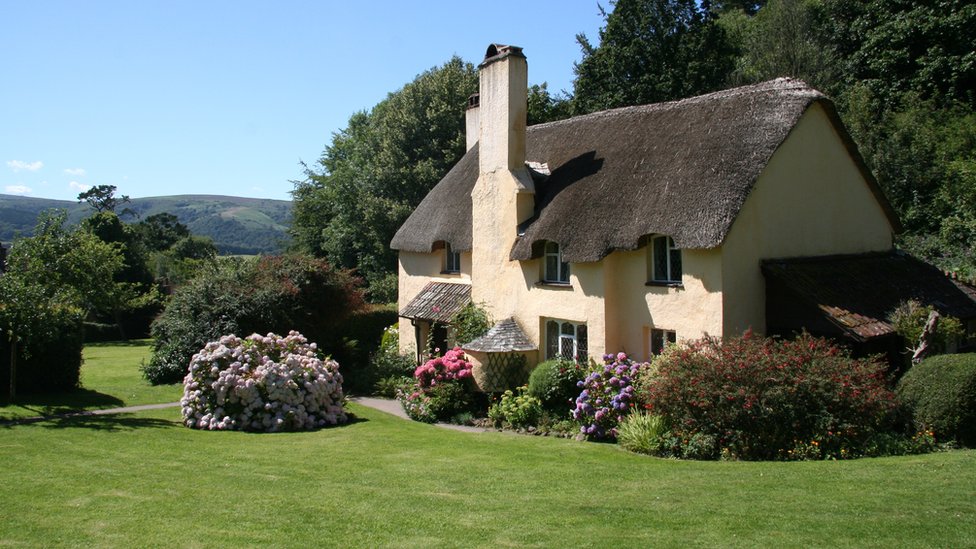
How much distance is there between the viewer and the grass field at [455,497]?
27.5 ft

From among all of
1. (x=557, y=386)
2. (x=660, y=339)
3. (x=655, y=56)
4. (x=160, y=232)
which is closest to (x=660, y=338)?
(x=660, y=339)

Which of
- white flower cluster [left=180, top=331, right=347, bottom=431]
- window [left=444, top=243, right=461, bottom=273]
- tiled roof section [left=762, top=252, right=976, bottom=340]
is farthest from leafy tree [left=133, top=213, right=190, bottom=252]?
tiled roof section [left=762, top=252, right=976, bottom=340]

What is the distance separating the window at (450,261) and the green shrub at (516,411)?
7.04m

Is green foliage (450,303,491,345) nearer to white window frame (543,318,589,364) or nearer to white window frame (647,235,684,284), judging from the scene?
white window frame (543,318,589,364)

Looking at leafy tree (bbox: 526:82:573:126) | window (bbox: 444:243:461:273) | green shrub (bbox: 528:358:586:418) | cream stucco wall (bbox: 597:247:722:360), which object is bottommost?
green shrub (bbox: 528:358:586:418)

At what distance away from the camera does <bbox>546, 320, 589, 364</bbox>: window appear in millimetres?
18828

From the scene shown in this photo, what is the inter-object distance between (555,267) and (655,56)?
810 inches

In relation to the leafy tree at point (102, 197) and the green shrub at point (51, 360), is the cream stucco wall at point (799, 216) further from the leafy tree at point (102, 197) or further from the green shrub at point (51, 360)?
the leafy tree at point (102, 197)

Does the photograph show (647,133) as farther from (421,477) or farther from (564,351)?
(421,477)

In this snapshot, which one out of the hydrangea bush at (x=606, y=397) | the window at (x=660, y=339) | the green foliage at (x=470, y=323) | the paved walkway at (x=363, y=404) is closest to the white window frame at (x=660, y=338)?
the window at (x=660, y=339)

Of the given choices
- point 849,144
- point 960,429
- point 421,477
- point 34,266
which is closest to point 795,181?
point 849,144

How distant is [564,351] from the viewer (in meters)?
19.3

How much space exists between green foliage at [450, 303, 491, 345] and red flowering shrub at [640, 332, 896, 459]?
7.90m

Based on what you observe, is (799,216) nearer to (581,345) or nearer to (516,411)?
(581,345)
